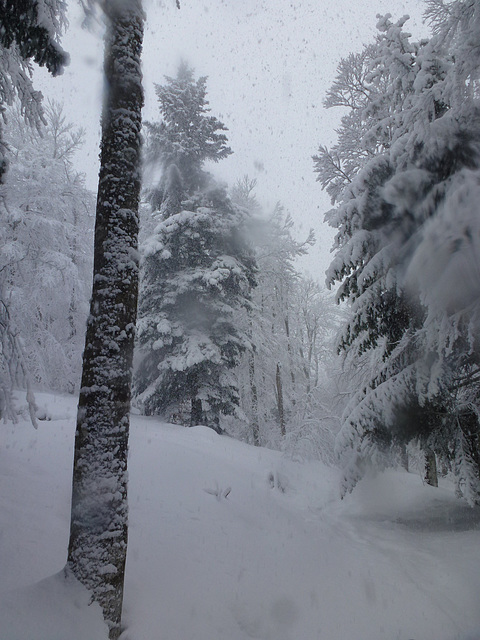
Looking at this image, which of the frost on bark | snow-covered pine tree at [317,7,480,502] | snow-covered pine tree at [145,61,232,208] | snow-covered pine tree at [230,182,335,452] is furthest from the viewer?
snow-covered pine tree at [230,182,335,452]

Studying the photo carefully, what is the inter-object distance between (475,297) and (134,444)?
23.1 ft

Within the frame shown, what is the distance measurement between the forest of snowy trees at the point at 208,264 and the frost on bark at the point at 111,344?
14 mm

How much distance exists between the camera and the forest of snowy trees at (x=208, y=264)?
3701 mm

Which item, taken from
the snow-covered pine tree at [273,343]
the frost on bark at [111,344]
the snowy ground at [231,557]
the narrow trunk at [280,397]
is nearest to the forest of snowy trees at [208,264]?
the frost on bark at [111,344]

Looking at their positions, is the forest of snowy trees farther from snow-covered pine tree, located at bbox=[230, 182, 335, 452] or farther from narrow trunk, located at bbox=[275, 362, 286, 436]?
narrow trunk, located at bbox=[275, 362, 286, 436]

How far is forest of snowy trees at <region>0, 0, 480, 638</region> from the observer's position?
3.70 meters

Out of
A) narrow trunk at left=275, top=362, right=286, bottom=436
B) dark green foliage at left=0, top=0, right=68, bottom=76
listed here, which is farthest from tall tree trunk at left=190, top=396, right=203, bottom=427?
dark green foliage at left=0, top=0, right=68, bottom=76

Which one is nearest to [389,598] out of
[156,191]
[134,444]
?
[134,444]

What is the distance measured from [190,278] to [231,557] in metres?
9.31

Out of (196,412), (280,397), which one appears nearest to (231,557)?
(196,412)

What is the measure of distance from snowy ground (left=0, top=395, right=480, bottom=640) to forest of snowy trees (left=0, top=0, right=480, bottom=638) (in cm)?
59

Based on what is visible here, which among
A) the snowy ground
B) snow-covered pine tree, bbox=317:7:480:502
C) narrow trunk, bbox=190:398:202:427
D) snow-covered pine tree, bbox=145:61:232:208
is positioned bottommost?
the snowy ground

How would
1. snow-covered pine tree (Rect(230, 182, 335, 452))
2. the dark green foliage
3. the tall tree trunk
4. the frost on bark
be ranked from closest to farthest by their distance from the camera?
the frost on bark → the dark green foliage → the tall tree trunk → snow-covered pine tree (Rect(230, 182, 335, 452))

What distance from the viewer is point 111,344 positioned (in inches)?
143
